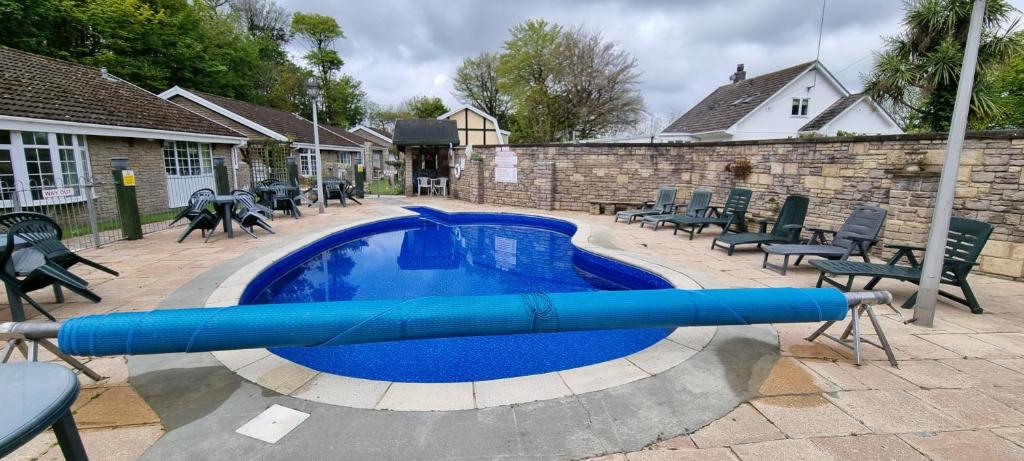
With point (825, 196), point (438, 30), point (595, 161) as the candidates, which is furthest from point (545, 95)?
point (825, 196)

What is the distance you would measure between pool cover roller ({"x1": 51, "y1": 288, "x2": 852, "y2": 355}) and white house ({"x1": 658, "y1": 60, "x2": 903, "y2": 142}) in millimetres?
18079

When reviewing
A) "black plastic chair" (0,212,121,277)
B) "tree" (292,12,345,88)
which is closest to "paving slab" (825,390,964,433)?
"black plastic chair" (0,212,121,277)

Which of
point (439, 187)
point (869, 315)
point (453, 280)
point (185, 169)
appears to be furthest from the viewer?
point (439, 187)

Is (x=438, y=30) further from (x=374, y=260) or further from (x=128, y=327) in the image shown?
(x=128, y=327)

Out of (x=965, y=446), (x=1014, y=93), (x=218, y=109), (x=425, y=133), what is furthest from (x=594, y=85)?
(x=965, y=446)

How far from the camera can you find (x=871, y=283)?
184 inches

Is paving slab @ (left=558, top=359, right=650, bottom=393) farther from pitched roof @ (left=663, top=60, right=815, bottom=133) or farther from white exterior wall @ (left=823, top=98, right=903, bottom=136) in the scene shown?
white exterior wall @ (left=823, top=98, right=903, bottom=136)

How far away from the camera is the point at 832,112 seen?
17.8 metres

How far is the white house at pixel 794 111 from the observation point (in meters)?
17.7

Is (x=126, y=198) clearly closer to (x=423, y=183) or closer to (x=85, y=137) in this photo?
(x=85, y=137)

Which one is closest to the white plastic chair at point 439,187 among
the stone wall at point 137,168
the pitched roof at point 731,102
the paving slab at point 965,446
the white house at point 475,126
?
the white house at point 475,126

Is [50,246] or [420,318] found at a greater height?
[50,246]

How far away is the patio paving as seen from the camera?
212 cm

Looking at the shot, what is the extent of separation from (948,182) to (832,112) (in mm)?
18453
